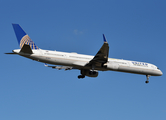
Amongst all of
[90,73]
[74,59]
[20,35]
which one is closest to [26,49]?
[20,35]

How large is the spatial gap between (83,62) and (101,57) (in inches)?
134

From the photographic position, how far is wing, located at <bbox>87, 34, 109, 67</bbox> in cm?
2753

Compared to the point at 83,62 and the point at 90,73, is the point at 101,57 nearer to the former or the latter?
the point at 83,62

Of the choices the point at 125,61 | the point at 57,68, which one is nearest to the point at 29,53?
the point at 57,68

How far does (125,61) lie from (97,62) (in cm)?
568

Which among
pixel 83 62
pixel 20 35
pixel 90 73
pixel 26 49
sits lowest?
pixel 90 73

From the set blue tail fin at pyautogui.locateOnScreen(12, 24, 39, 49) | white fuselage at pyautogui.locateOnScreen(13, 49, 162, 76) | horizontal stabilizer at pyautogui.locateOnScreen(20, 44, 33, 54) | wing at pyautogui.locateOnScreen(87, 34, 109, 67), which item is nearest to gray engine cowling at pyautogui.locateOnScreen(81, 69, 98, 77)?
white fuselage at pyautogui.locateOnScreen(13, 49, 162, 76)

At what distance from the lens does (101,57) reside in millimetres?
30250

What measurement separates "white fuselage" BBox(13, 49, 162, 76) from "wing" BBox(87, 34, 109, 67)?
814 mm

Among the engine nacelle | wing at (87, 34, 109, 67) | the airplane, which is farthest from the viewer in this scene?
the engine nacelle

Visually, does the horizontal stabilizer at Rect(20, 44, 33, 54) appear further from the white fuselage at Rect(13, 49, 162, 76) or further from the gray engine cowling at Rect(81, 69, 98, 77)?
the gray engine cowling at Rect(81, 69, 98, 77)

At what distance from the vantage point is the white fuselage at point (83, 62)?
99.1 ft

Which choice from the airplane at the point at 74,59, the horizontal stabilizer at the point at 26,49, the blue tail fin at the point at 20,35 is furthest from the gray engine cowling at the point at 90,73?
the blue tail fin at the point at 20,35

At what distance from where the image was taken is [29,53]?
95.8 feet
